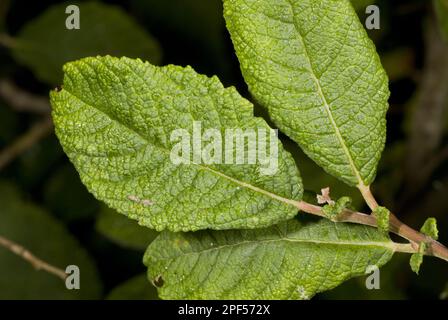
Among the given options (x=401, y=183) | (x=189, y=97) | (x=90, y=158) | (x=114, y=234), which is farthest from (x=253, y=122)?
(x=401, y=183)

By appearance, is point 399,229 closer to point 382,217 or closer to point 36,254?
point 382,217

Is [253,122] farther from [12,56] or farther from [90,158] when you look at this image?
[12,56]

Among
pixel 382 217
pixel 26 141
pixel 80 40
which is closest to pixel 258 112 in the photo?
pixel 80 40

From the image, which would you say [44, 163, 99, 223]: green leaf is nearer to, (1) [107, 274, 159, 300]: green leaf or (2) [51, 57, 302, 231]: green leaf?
(1) [107, 274, 159, 300]: green leaf

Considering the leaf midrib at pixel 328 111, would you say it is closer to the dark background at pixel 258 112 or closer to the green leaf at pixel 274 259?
the green leaf at pixel 274 259

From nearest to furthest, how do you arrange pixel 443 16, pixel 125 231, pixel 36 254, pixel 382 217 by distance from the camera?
pixel 382 217 → pixel 443 16 → pixel 125 231 → pixel 36 254

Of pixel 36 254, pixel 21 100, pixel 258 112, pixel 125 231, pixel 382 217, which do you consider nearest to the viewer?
pixel 382 217
